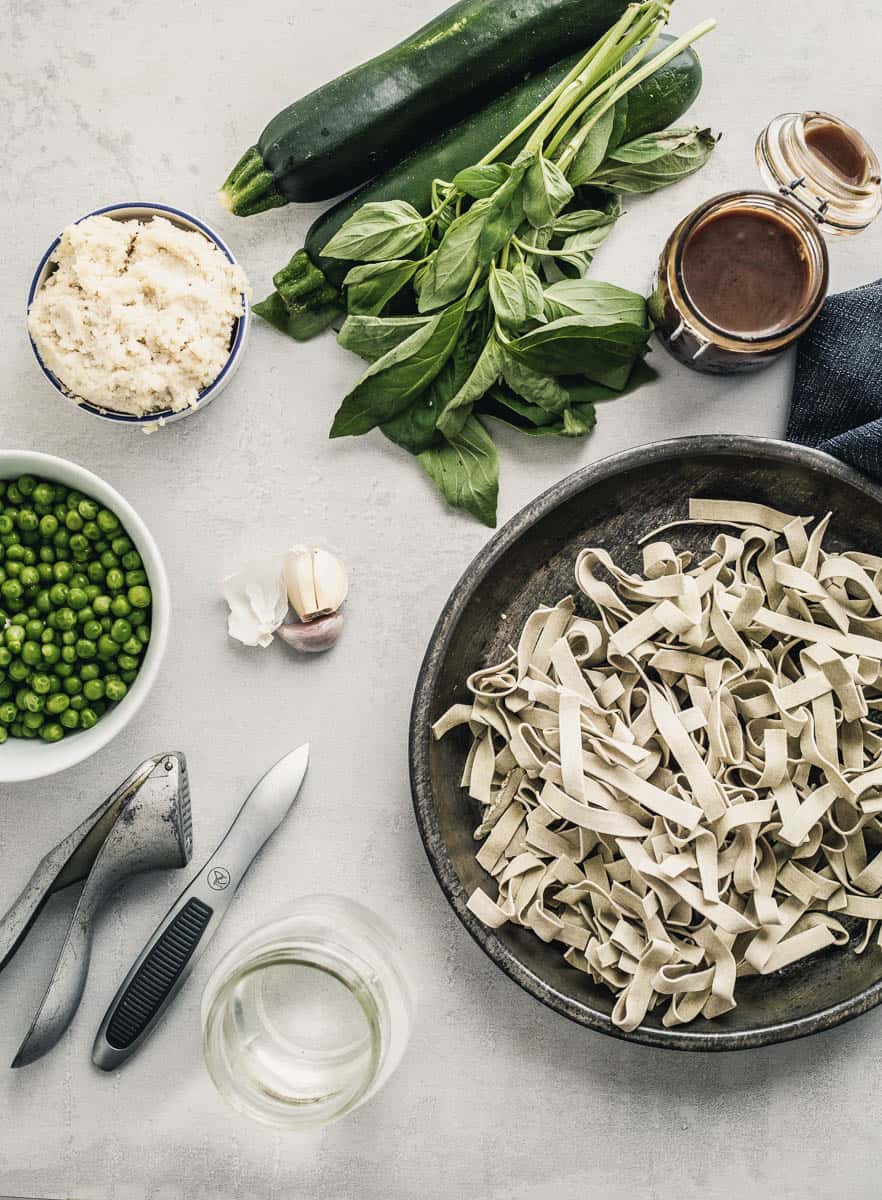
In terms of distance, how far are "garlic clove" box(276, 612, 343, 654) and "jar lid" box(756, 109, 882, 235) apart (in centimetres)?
92

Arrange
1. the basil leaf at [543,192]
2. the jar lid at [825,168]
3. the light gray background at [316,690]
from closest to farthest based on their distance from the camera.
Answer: the basil leaf at [543,192] → the jar lid at [825,168] → the light gray background at [316,690]

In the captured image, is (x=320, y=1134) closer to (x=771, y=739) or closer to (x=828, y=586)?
(x=771, y=739)

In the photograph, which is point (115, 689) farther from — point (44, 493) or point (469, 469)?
point (469, 469)

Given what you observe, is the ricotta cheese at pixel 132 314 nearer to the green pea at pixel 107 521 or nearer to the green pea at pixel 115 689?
the green pea at pixel 107 521

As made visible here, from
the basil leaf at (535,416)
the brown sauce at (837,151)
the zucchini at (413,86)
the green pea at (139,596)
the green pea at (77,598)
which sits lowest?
the basil leaf at (535,416)

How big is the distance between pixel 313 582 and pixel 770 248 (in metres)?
0.83

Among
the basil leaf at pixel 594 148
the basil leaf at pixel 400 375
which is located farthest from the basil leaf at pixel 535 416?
the basil leaf at pixel 594 148

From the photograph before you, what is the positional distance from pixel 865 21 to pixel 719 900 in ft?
4.51

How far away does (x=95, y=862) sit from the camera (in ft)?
4.67

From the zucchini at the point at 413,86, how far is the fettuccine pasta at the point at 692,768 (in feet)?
2.25

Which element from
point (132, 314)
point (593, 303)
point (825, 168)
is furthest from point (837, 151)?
point (132, 314)

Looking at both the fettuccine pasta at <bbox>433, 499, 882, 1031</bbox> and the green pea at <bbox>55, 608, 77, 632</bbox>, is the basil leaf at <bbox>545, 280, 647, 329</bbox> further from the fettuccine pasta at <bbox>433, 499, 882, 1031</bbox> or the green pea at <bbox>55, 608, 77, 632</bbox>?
the green pea at <bbox>55, 608, 77, 632</bbox>

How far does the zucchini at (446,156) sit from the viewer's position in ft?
4.66

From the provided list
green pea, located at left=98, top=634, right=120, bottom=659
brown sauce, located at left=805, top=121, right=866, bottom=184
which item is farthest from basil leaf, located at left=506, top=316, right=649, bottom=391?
green pea, located at left=98, top=634, right=120, bottom=659
